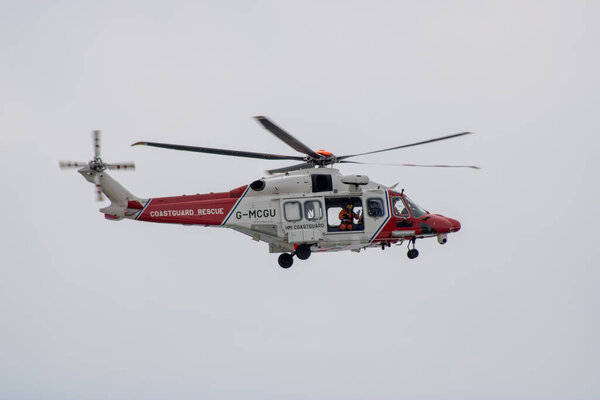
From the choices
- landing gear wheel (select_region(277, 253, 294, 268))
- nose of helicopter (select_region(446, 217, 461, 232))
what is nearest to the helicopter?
landing gear wheel (select_region(277, 253, 294, 268))

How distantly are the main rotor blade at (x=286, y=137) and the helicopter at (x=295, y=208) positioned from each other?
69mm

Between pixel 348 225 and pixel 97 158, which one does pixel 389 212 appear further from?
pixel 97 158

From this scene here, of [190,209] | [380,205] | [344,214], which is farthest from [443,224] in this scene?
[190,209]

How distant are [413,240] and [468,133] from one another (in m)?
4.58

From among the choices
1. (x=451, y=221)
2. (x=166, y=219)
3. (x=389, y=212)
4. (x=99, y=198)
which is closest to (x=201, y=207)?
(x=166, y=219)

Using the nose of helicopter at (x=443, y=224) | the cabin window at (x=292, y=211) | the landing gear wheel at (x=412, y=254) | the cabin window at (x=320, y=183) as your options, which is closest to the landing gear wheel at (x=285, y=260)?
the cabin window at (x=292, y=211)

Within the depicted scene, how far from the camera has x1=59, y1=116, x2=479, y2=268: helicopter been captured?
101ft

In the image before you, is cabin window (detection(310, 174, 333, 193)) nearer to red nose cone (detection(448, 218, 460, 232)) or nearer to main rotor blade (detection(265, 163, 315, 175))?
main rotor blade (detection(265, 163, 315, 175))

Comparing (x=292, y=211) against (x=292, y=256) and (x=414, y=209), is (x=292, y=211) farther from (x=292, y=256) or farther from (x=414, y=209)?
(x=414, y=209)

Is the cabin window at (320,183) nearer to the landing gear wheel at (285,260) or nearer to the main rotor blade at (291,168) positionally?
the main rotor blade at (291,168)

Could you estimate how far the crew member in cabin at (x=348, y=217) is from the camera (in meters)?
31.6

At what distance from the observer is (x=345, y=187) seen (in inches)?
1250

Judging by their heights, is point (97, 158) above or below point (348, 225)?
above

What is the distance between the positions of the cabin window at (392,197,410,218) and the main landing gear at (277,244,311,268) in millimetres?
3446
